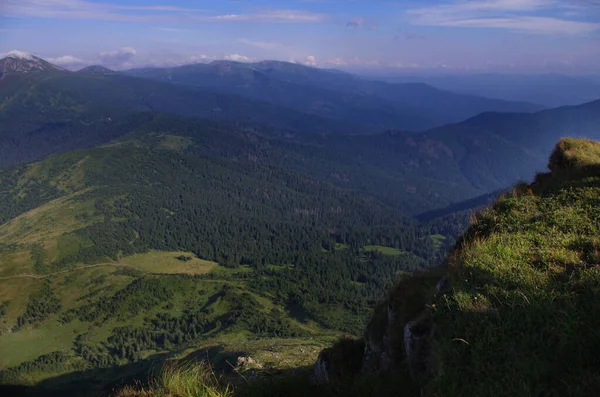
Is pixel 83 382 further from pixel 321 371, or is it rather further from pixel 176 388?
pixel 176 388

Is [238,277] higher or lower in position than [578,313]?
lower

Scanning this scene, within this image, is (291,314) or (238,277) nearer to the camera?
(291,314)

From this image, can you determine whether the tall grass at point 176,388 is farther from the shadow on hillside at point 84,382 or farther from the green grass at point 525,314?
the shadow on hillside at point 84,382

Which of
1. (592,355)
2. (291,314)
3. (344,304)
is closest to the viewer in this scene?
(592,355)

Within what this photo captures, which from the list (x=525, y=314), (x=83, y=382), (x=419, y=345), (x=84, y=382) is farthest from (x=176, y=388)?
(x=83, y=382)

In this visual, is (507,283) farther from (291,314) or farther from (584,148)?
(291,314)

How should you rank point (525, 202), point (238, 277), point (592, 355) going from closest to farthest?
point (592, 355), point (525, 202), point (238, 277)

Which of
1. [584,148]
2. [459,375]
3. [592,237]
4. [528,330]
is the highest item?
[584,148]

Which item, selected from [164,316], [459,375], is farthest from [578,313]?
[164,316]

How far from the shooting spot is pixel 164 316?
14612 cm

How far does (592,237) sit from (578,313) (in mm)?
5130

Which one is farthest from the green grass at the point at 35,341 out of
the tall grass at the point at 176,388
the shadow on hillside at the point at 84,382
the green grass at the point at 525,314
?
the green grass at the point at 525,314

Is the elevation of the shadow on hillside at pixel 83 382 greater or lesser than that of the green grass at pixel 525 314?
lesser

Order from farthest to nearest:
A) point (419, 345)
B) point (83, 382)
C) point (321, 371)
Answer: point (83, 382) < point (321, 371) < point (419, 345)
